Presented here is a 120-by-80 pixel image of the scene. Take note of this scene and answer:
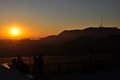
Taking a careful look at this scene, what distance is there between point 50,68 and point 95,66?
399 centimetres

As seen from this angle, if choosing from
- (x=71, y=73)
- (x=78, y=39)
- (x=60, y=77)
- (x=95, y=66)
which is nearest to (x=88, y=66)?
(x=95, y=66)

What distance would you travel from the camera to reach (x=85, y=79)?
21.1m

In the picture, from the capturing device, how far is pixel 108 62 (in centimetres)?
2862

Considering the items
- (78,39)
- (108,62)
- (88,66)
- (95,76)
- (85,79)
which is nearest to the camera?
(85,79)

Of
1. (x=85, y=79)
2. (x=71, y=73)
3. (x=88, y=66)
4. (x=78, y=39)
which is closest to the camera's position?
(x=85, y=79)

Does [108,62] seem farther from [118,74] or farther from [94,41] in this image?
[94,41]

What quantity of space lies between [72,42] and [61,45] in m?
6.91

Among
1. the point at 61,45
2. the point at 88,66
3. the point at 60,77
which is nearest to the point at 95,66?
the point at 88,66

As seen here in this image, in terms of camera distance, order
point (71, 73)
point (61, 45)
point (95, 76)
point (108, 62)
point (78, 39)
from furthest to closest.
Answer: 1. point (78, 39)
2. point (61, 45)
3. point (108, 62)
4. point (71, 73)
5. point (95, 76)

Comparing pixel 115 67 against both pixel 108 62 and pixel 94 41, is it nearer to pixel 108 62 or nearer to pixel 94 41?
Result: pixel 108 62

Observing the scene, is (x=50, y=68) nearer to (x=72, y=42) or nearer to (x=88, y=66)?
(x=88, y=66)

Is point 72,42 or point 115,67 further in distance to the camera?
point 72,42

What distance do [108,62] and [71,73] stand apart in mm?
5523

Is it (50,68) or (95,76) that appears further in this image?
(50,68)
